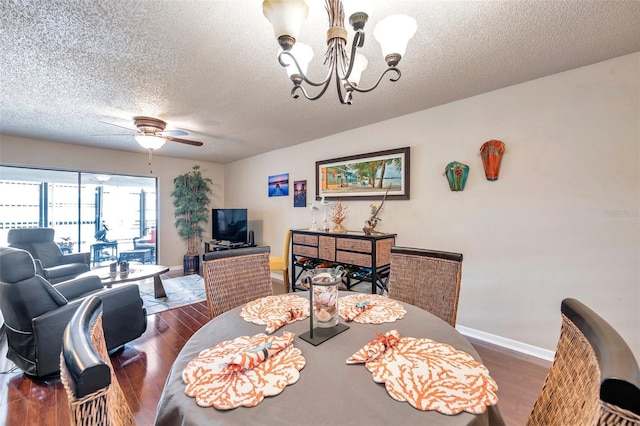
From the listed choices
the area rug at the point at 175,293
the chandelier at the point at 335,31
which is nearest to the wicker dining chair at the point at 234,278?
the chandelier at the point at 335,31

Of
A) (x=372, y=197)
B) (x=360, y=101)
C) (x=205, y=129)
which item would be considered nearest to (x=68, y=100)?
(x=205, y=129)

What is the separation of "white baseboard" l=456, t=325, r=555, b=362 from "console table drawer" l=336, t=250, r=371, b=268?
3.76 ft

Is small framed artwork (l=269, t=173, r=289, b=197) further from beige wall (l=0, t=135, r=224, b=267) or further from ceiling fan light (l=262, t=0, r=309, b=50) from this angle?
ceiling fan light (l=262, t=0, r=309, b=50)

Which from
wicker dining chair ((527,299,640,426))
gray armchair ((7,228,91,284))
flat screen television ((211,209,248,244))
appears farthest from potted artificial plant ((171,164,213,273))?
wicker dining chair ((527,299,640,426))

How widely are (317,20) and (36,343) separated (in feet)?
9.54

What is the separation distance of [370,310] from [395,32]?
1.34 meters

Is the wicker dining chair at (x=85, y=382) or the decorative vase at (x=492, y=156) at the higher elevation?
the decorative vase at (x=492, y=156)

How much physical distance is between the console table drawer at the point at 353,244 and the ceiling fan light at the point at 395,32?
2.11 metres

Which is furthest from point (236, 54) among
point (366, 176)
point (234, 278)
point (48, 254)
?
point (48, 254)

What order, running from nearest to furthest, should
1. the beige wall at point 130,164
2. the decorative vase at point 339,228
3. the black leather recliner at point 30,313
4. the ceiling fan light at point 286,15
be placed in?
the ceiling fan light at point 286,15 < the black leather recliner at point 30,313 < the decorative vase at point 339,228 < the beige wall at point 130,164

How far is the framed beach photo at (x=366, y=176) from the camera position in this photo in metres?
3.18

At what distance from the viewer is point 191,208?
564cm

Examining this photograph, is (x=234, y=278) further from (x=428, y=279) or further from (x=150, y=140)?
(x=150, y=140)

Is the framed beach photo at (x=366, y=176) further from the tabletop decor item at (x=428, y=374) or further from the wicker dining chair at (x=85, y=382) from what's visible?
the wicker dining chair at (x=85, y=382)
